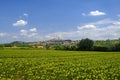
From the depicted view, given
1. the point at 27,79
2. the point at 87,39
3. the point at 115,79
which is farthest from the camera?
the point at 87,39

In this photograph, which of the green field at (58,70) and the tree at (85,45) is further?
the tree at (85,45)

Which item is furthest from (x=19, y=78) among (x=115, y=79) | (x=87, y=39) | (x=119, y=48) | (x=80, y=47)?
(x=87, y=39)

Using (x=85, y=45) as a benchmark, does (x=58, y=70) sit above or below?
below

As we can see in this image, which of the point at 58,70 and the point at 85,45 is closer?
the point at 58,70

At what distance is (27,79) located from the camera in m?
22.2

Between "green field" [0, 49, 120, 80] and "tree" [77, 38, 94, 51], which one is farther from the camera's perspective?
"tree" [77, 38, 94, 51]

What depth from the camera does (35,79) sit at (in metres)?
21.8

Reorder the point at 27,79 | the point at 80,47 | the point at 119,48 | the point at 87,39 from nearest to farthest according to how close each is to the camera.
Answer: the point at 27,79 < the point at 119,48 < the point at 80,47 < the point at 87,39

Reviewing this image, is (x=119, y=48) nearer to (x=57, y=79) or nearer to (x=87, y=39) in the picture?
(x=87, y=39)

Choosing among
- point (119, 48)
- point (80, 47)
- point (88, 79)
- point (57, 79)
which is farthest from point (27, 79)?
point (80, 47)

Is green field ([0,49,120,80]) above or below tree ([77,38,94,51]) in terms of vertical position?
below

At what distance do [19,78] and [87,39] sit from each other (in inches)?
5331

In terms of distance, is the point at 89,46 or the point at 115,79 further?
the point at 89,46

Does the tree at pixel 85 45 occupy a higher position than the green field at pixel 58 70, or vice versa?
the tree at pixel 85 45
